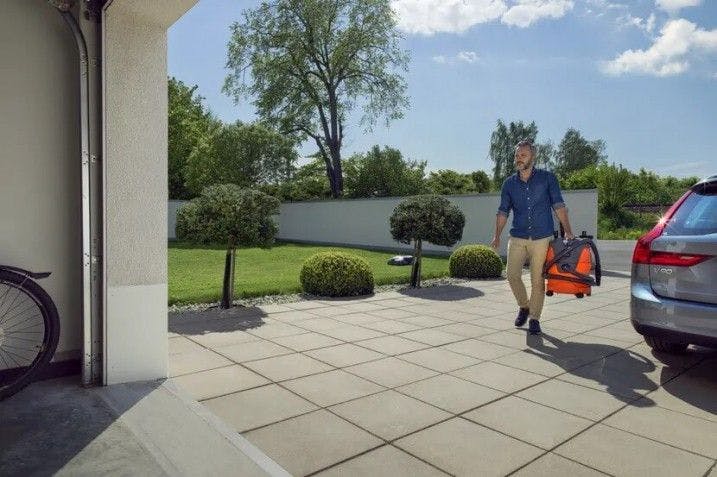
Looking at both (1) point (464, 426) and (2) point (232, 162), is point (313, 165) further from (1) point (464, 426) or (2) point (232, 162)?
(1) point (464, 426)

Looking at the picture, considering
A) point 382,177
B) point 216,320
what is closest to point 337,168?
point 382,177

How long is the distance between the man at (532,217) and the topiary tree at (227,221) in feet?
10.1

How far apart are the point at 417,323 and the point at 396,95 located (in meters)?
24.5

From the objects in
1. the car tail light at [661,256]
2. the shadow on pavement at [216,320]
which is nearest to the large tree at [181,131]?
the shadow on pavement at [216,320]

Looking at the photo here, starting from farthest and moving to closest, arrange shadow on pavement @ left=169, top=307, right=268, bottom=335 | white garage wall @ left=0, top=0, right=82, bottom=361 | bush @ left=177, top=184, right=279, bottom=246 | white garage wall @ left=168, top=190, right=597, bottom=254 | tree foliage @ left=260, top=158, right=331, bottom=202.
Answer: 1. tree foliage @ left=260, top=158, right=331, bottom=202
2. white garage wall @ left=168, top=190, right=597, bottom=254
3. bush @ left=177, top=184, right=279, bottom=246
4. shadow on pavement @ left=169, top=307, right=268, bottom=335
5. white garage wall @ left=0, top=0, right=82, bottom=361

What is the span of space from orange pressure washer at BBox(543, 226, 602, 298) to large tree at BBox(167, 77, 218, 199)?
24.6m

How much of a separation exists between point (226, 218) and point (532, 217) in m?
3.59

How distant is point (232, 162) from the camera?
22.1 m

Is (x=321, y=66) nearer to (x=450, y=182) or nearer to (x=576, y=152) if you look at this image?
(x=450, y=182)

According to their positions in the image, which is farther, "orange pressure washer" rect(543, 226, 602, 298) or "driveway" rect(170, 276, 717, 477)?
"orange pressure washer" rect(543, 226, 602, 298)

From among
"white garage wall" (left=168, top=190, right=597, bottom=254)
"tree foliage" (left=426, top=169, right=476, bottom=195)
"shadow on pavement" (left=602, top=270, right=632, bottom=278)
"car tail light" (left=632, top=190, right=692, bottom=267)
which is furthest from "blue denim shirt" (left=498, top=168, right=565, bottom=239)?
"tree foliage" (left=426, top=169, right=476, bottom=195)

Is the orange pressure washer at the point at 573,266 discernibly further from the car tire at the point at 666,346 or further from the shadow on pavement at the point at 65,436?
the shadow on pavement at the point at 65,436

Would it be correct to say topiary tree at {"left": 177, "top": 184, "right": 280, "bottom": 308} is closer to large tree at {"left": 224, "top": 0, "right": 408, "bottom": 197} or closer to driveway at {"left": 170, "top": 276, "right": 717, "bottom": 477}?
driveway at {"left": 170, "top": 276, "right": 717, "bottom": 477}

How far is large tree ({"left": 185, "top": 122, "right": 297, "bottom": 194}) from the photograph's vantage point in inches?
872
